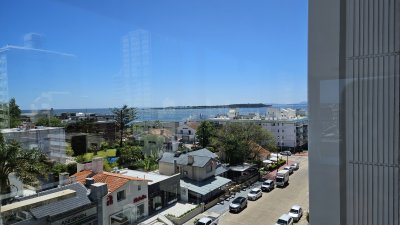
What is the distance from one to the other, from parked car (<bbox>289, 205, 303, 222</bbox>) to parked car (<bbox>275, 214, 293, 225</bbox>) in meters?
0.04

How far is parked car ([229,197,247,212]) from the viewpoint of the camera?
124 inches

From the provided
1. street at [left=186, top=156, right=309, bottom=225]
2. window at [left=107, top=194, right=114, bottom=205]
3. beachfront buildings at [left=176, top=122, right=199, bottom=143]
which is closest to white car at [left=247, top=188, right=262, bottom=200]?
street at [left=186, top=156, right=309, bottom=225]

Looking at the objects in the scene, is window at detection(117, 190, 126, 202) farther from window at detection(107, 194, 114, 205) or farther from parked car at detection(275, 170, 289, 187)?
parked car at detection(275, 170, 289, 187)

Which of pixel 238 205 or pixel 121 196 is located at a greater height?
pixel 121 196

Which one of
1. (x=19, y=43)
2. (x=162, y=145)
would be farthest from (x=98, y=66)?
(x=162, y=145)

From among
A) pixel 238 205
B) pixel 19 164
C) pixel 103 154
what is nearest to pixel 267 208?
pixel 238 205

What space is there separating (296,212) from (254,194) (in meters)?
1.12

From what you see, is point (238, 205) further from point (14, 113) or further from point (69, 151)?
point (14, 113)

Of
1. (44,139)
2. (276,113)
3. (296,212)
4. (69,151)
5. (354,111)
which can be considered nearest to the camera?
(354,111)

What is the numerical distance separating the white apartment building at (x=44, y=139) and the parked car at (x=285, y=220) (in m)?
1.83

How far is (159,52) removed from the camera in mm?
3703

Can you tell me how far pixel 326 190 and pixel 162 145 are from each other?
346 cm

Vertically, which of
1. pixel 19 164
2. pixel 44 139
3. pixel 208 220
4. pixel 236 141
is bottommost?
pixel 208 220

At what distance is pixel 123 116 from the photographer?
313cm
